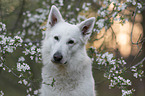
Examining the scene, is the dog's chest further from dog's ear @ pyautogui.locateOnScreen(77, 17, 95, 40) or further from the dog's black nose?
dog's ear @ pyautogui.locateOnScreen(77, 17, 95, 40)

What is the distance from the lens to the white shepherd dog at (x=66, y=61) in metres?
4.53

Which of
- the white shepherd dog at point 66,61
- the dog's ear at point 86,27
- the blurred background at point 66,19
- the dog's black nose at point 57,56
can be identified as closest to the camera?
the dog's black nose at point 57,56

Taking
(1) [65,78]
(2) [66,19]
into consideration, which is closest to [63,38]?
(1) [65,78]

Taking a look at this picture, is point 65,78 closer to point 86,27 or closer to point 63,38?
point 63,38

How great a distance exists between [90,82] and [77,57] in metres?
0.60

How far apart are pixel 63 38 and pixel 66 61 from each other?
48 cm

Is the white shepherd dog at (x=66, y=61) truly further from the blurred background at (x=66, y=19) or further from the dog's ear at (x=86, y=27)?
the blurred background at (x=66, y=19)

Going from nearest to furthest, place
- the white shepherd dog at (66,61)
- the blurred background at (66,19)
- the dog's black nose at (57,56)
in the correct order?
the dog's black nose at (57,56), the white shepherd dog at (66,61), the blurred background at (66,19)

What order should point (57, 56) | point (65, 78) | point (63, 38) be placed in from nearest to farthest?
point (57, 56) < point (63, 38) < point (65, 78)

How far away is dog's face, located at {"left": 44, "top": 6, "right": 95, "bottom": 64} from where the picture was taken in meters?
4.46

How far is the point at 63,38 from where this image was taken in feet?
15.2


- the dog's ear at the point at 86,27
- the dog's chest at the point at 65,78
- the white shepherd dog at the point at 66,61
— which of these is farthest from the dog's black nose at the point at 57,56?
the dog's ear at the point at 86,27

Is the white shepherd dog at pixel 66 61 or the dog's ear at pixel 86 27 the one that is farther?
the dog's ear at pixel 86 27

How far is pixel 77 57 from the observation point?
486cm
